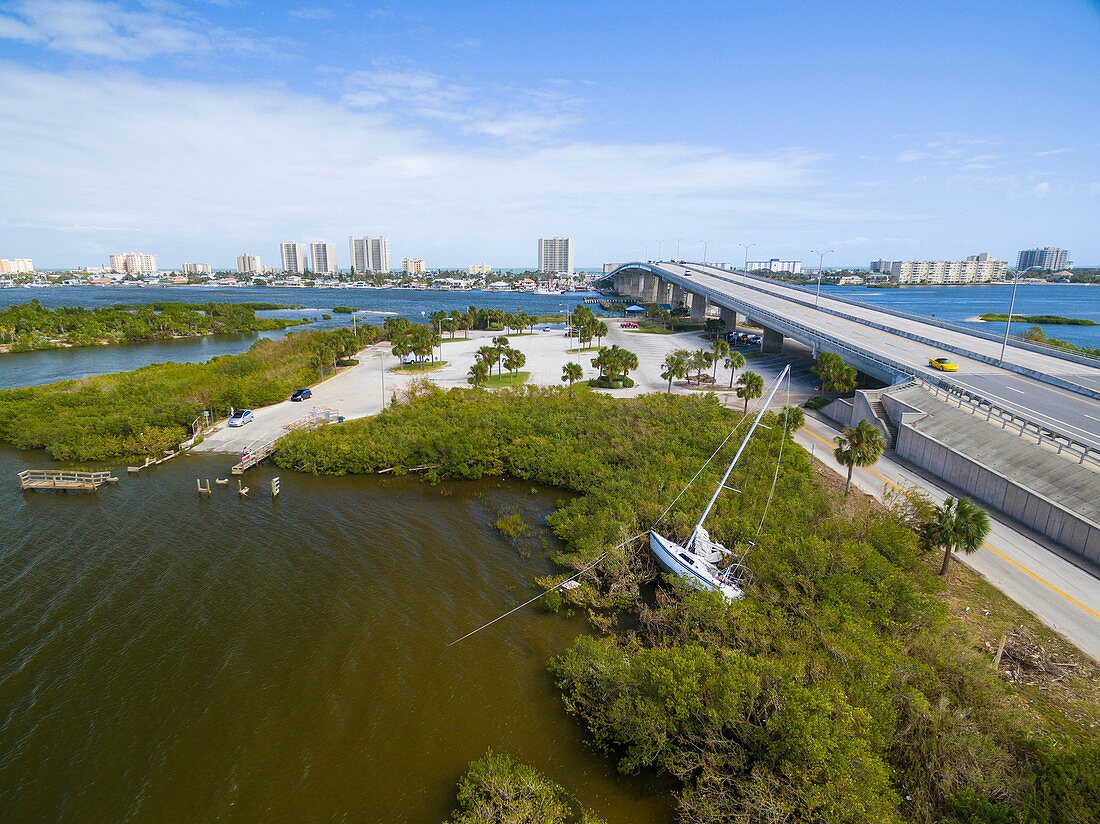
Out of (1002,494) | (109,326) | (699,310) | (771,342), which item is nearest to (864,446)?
(1002,494)

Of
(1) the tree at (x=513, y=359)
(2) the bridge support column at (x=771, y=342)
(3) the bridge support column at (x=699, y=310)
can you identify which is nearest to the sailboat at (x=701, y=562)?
(1) the tree at (x=513, y=359)

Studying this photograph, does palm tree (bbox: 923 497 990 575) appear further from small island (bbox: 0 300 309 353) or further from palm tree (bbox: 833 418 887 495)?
small island (bbox: 0 300 309 353)

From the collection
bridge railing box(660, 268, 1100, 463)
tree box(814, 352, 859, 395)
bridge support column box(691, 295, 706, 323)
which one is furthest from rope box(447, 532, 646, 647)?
bridge support column box(691, 295, 706, 323)

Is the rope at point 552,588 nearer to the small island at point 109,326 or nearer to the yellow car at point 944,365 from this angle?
the yellow car at point 944,365

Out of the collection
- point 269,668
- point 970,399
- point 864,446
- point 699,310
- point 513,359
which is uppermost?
point 699,310

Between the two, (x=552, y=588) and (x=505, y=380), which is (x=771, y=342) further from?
(x=552, y=588)

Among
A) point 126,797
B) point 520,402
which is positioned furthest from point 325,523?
point 520,402

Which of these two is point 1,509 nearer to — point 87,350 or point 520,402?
point 520,402
